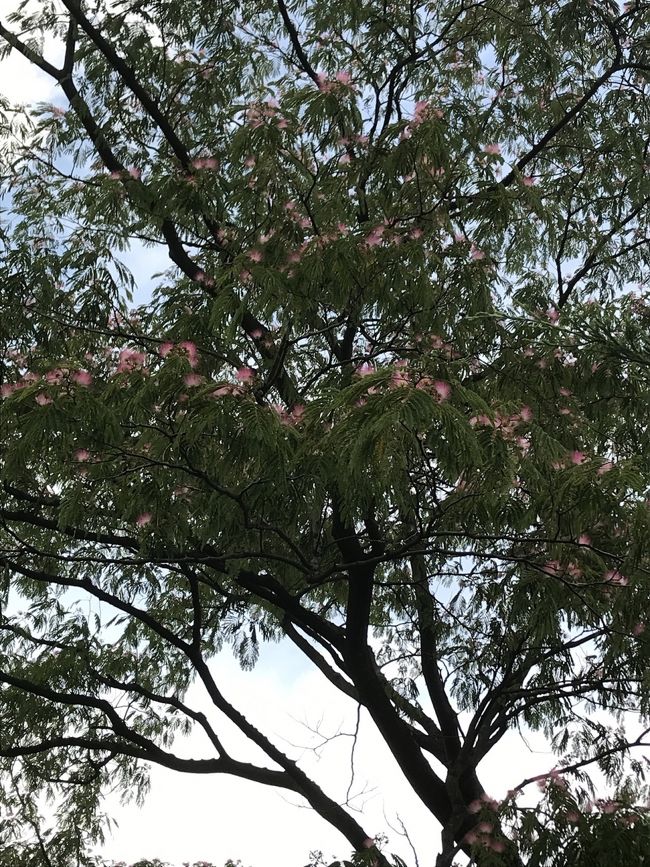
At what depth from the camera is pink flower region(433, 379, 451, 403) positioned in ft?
9.20

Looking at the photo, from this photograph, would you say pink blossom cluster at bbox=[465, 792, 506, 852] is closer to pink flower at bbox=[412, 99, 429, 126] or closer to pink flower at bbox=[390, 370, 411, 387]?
pink flower at bbox=[390, 370, 411, 387]

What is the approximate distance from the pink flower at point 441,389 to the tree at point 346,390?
0.04m

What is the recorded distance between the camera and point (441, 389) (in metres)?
2.81

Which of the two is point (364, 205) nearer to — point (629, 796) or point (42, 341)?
point (42, 341)

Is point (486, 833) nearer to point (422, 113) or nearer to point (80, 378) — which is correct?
point (80, 378)

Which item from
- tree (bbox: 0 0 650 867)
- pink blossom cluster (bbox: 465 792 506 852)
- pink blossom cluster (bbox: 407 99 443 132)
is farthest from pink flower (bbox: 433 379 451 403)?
pink blossom cluster (bbox: 465 792 506 852)

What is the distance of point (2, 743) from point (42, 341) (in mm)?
3509

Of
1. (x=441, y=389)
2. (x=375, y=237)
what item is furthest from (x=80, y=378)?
(x=375, y=237)

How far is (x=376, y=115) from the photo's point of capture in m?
5.86

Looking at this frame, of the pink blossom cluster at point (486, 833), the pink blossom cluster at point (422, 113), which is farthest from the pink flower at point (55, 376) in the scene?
the pink blossom cluster at point (486, 833)

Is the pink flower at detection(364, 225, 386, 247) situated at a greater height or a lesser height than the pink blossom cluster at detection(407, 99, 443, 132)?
lesser

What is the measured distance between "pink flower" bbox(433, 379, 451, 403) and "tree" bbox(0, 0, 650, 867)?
0.12ft

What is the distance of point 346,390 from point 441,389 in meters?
0.34

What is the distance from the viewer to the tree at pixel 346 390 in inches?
138
